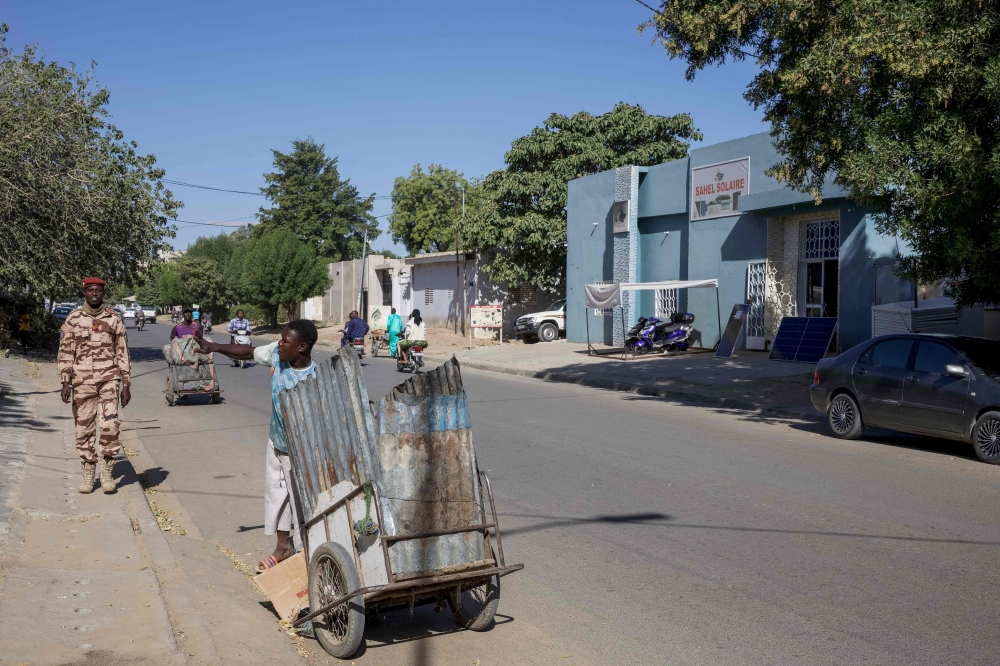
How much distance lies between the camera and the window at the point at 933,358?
10945mm

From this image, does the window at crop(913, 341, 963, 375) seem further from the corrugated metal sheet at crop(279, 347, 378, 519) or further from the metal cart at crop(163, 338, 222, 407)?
the metal cart at crop(163, 338, 222, 407)

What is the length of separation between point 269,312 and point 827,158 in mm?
46171

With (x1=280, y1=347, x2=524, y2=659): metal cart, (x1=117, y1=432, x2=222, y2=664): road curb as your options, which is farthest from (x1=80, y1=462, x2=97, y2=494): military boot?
(x1=280, y1=347, x2=524, y2=659): metal cart

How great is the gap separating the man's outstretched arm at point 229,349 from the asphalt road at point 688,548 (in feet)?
4.72

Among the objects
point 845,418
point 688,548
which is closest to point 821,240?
point 845,418

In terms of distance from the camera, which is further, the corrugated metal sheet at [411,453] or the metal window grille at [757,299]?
the metal window grille at [757,299]

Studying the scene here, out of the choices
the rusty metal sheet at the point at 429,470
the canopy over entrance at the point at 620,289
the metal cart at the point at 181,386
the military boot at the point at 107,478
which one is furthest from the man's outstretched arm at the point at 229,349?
the canopy over entrance at the point at 620,289

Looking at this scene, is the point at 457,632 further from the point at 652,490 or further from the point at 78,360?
the point at 78,360

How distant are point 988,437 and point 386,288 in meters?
43.7

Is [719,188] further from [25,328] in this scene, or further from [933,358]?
[25,328]

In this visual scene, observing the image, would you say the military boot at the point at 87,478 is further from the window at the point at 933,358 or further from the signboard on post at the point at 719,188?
the signboard on post at the point at 719,188

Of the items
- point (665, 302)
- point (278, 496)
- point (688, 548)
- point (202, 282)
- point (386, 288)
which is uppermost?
point (202, 282)

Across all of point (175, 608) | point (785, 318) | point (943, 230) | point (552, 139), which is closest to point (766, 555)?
point (175, 608)

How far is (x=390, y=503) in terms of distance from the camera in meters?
4.38
